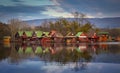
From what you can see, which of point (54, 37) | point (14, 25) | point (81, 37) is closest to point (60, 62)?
point (81, 37)

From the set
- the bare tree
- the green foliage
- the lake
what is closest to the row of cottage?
the green foliage

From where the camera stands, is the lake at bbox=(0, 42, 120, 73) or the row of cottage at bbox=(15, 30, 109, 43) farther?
the row of cottage at bbox=(15, 30, 109, 43)

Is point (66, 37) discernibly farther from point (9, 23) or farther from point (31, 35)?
point (9, 23)

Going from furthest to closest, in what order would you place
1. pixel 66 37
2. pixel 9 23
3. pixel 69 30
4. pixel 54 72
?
pixel 9 23, pixel 69 30, pixel 66 37, pixel 54 72

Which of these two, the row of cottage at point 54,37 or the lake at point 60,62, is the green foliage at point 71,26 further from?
the lake at point 60,62

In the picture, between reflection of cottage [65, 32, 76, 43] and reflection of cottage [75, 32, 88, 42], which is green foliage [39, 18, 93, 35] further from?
reflection of cottage [75, 32, 88, 42]

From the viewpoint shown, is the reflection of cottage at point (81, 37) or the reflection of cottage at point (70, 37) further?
the reflection of cottage at point (70, 37)

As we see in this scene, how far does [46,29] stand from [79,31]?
1435 cm

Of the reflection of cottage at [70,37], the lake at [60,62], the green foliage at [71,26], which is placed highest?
the green foliage at [71,26]

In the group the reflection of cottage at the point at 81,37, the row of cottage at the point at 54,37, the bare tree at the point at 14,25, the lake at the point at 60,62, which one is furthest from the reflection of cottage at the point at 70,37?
the lake at the point at 60,62

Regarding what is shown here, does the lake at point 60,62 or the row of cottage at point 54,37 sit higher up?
the lake at point 60,62

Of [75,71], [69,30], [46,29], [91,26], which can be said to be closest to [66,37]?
[69,30]

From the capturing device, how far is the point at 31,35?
209ft

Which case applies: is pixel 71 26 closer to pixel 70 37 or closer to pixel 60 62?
pixel 70 37
